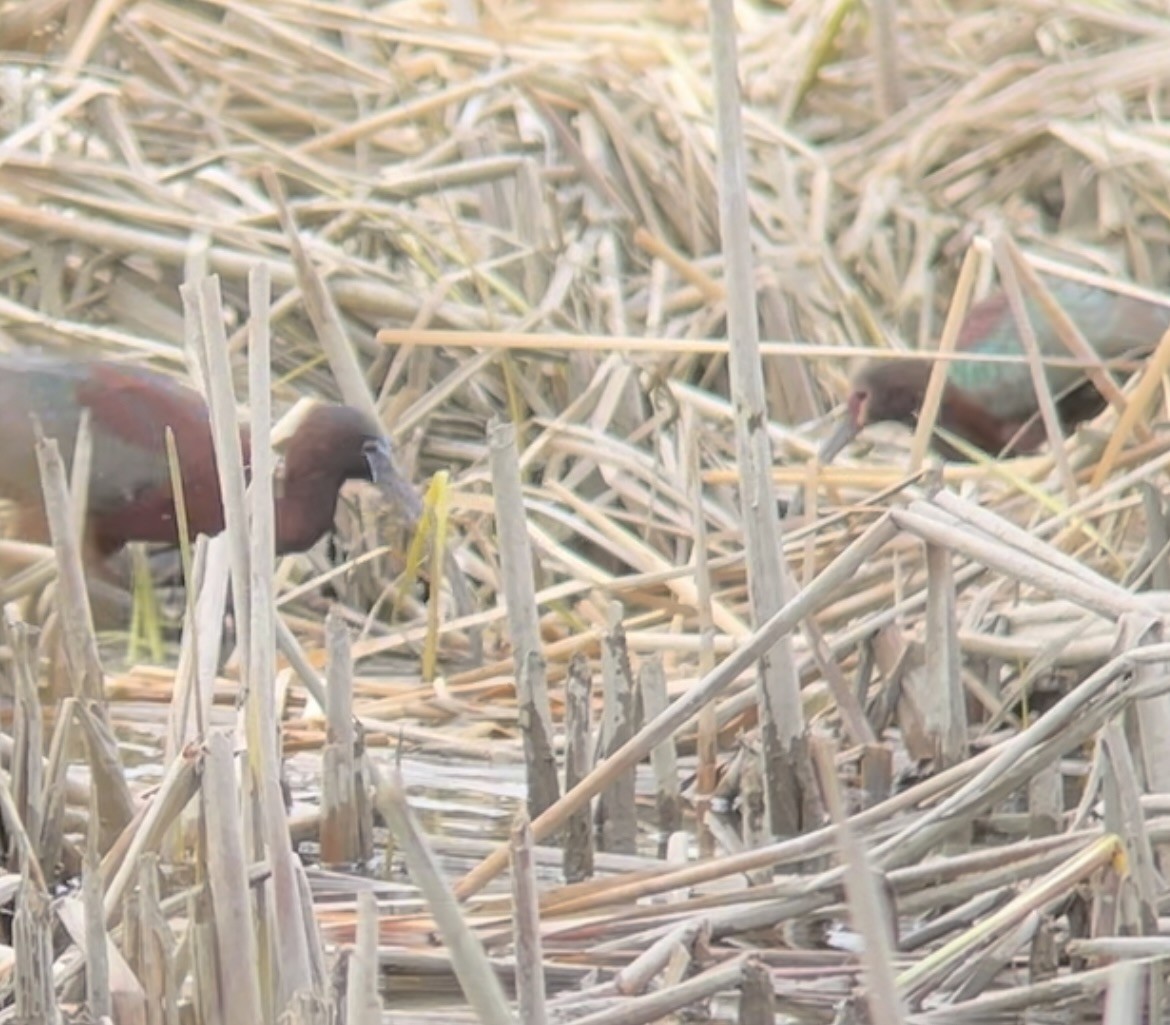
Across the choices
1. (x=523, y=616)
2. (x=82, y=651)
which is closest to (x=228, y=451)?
(x=82, y=651)

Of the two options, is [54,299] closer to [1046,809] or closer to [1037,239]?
[1037,239]

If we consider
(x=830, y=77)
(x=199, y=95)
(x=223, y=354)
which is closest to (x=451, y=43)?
(x=199, y=95)

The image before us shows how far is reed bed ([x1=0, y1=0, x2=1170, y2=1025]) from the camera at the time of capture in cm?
288

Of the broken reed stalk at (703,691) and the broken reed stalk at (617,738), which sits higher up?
the broken reed stalk at (703,691)

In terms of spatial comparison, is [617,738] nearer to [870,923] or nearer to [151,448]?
[151,448]

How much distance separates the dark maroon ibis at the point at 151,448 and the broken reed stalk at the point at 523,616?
1.50 metres

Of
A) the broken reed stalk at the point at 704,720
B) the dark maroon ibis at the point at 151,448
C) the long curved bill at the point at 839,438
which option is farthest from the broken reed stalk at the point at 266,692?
the long curved bill at the point at 839,438

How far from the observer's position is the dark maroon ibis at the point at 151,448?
5.39m

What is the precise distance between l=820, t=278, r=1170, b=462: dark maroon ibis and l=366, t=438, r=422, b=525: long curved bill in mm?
879

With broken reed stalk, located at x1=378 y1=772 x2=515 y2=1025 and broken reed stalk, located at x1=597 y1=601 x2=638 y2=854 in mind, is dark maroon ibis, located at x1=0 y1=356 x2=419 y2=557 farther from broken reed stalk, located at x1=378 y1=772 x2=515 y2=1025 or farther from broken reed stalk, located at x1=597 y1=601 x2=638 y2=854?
broken reed stalk, located at x1=378 y1=772 x2=515 y2=1025

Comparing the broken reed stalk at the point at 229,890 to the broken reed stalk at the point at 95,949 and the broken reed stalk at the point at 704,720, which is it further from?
the broken reed stalk at the point at 704,720

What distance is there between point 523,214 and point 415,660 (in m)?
1.66

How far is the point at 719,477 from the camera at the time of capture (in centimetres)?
521

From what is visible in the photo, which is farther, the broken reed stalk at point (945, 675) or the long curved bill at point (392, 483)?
the long curved bill at point (392, 483)
